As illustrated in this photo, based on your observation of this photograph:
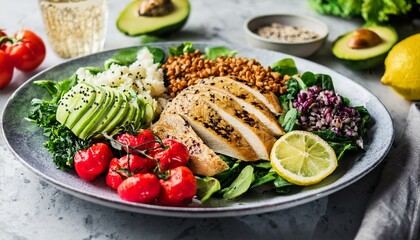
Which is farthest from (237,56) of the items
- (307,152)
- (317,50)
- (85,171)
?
(85,171)

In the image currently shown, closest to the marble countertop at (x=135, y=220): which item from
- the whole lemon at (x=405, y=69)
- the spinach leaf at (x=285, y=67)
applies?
the whole lemon at (x=405, y=69)

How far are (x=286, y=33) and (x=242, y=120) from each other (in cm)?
149

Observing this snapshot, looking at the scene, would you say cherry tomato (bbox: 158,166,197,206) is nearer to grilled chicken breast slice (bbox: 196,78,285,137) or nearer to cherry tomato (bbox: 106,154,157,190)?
cherry tomato (bbox: 106,154,157,190)

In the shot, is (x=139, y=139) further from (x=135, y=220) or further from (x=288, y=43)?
(x=288, y=43)

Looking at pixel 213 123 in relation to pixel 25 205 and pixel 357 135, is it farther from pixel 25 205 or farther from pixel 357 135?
pixel 25 205

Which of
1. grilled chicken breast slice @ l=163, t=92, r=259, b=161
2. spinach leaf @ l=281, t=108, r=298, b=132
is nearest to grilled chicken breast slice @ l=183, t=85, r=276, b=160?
grilled chicken breast slice @ l=163, t=92, r=259, b=161

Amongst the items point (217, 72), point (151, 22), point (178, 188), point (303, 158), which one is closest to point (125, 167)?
point (178, 188)

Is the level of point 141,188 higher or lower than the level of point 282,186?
higher

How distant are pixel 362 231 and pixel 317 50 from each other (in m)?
2.05

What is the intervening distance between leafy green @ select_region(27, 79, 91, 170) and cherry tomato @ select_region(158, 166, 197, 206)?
55 cm

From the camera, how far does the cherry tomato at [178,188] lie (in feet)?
8.00

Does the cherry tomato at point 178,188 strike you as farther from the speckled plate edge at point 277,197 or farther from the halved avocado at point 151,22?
the halved avocado at point 151,22

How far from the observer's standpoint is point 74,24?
402 cm

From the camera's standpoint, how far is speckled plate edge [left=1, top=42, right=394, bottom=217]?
2340mm
